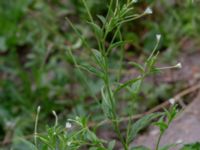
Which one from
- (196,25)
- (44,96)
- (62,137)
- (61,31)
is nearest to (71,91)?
(44,96)

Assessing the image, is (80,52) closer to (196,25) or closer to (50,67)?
(50,67)

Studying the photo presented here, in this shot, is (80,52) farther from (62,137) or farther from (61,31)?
(62,137)

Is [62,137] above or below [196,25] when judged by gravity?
above

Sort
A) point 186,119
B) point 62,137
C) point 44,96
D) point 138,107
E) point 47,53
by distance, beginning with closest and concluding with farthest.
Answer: point 62,137 → point 186,119 → point 138,107 → point 44,96 → point 47,53

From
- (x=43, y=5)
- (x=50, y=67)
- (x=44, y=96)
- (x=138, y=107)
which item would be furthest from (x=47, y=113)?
(x=43, y=5)

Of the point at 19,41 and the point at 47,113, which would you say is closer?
the point at 47,113

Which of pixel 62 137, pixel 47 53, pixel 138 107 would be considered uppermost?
pixel 62 137

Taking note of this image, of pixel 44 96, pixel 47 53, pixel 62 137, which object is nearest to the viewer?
pixel 62 137
